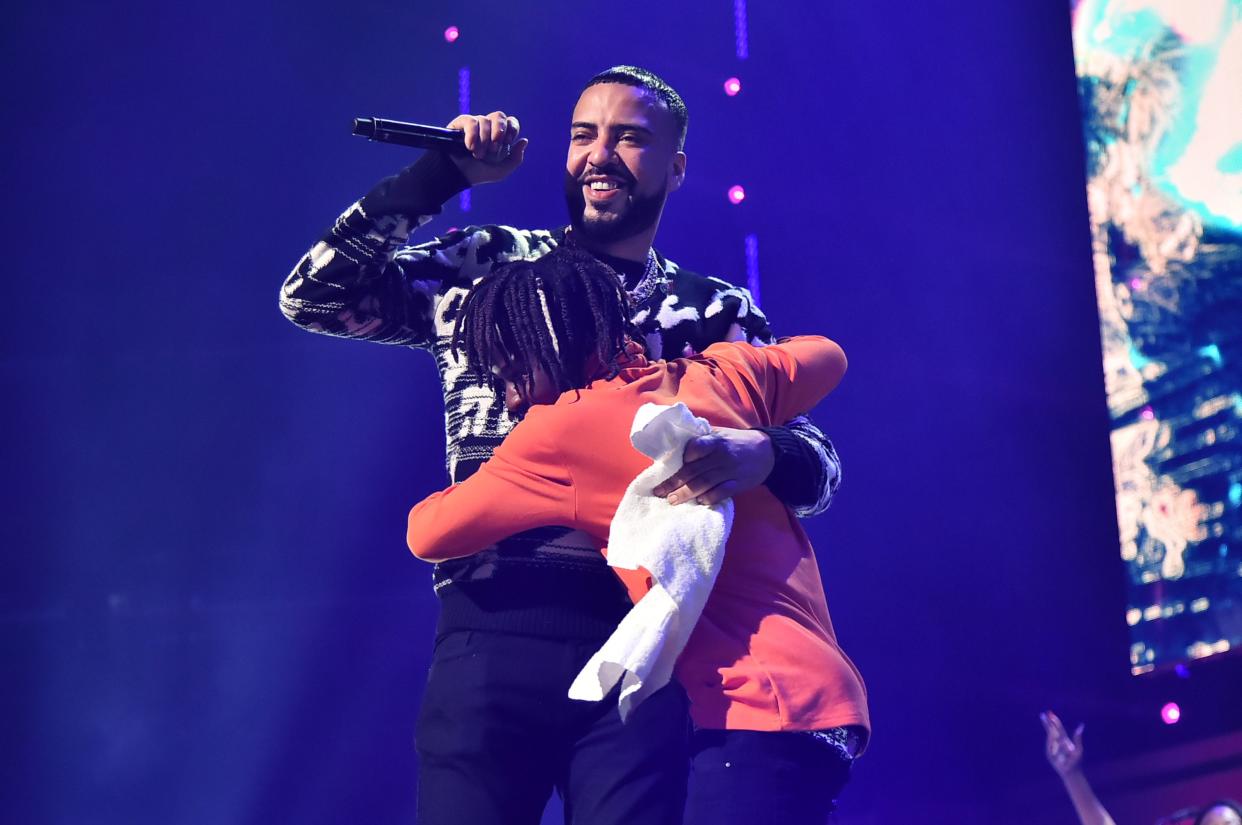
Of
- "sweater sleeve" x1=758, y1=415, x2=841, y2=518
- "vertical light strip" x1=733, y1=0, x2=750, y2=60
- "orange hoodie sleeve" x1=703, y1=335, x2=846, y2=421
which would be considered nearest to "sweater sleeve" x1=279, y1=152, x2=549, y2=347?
"orange hoodie sleeve" x1=703, y1=335, x2=846, y2=421

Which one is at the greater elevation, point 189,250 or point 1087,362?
point 189,250

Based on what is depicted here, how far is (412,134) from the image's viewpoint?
59.3 inches

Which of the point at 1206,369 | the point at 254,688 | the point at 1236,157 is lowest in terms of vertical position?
the point at 254,688

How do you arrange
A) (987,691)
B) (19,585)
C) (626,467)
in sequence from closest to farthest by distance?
(626,467) → (19,585) → (987,691)

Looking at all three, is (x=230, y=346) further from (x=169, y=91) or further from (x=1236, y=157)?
(x=1236, y=157)

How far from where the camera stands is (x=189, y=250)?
2.57 metres

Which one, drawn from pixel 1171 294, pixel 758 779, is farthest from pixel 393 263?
pixel 1171 294

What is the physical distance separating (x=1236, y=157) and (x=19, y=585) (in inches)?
113

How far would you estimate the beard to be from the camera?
174 centimetres

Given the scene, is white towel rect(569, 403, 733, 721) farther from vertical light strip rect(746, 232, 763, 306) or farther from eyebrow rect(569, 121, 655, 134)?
vertical light strip rect(746, 232, 763, 306)

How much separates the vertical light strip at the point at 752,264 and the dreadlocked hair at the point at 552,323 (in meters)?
1.38

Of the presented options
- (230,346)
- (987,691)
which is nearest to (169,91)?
(230,346)

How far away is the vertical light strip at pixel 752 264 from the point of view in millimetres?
2865

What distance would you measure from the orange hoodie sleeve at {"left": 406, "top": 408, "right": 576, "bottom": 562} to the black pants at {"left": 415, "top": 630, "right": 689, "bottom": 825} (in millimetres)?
130
